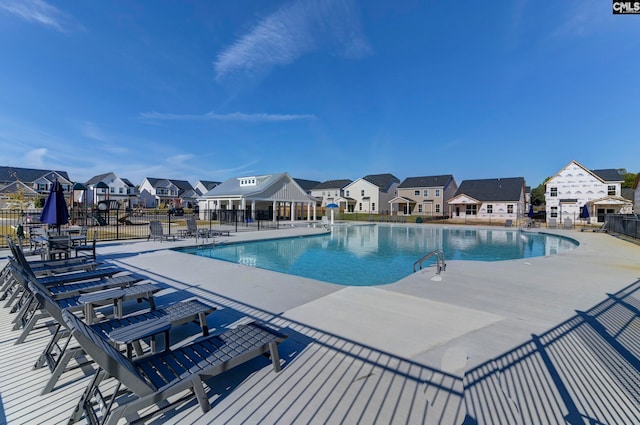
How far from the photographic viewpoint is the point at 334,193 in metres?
53.2

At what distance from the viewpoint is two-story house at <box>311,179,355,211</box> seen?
50000 millimetres

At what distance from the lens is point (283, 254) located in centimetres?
1439

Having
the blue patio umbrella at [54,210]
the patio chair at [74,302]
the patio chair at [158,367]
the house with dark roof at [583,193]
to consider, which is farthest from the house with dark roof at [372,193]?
the patio chair at [158,367]

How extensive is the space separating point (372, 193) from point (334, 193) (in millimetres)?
8004

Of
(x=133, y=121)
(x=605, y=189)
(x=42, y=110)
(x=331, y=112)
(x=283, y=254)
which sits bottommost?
(x=283, y=254)

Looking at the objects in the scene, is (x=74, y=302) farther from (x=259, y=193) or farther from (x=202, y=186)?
(x=202, y=186)

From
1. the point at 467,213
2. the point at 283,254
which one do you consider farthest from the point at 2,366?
the point at 467,213

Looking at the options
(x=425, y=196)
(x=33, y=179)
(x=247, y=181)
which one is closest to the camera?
(x=247, y=181)

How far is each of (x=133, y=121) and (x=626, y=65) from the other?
38.2m

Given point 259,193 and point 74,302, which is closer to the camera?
point 74,302

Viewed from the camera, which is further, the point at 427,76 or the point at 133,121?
the point at 133,121

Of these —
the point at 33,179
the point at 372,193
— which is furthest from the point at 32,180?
the point at 372,193

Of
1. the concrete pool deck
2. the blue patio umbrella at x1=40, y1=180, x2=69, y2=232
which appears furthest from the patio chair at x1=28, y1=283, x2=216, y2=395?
the blue patio umbrella at x1=40, y1=180, x2=69, y2=232

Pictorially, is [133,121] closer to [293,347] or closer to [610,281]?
[293,347]
